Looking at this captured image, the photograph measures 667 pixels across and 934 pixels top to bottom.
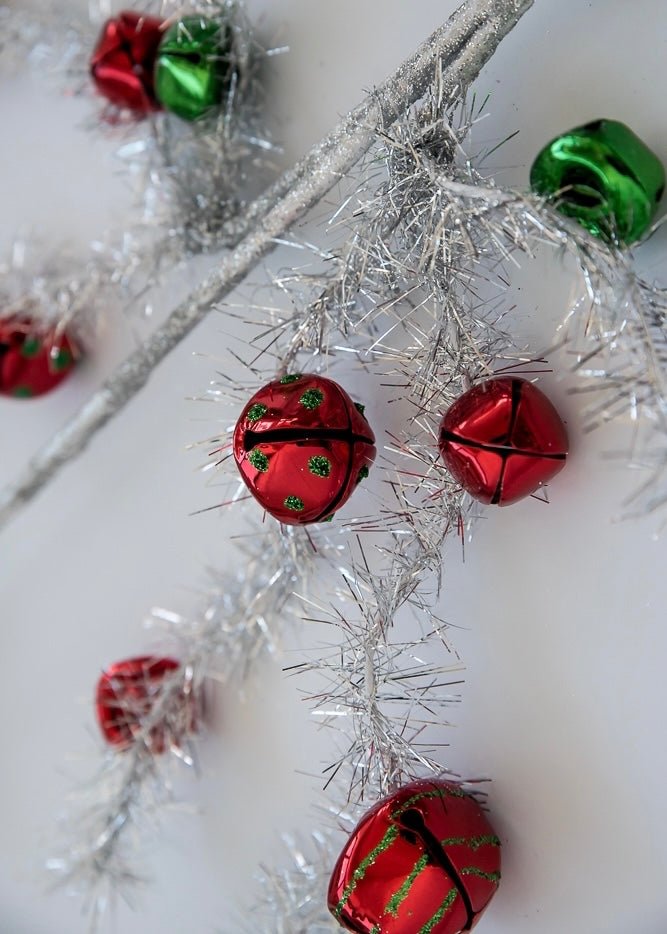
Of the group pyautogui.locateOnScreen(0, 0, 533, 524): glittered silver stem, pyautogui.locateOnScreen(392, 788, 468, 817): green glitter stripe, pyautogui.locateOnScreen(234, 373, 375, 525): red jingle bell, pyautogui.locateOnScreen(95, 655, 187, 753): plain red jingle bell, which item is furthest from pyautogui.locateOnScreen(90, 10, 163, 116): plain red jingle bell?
pyautogui.locateOnScreen(392, 788, 468, 817): green glitter stripe

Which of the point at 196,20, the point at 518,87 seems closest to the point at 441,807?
the point at 518,87

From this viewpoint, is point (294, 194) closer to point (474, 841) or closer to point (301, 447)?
point (301, 447)

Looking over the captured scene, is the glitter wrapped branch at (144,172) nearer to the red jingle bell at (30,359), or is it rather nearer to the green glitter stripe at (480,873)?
the red jingle bell at (30,359)

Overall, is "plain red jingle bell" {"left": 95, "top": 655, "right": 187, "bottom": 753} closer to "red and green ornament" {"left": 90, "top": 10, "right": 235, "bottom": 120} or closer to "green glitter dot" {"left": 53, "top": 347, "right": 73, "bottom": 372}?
"green glitter dot" {"left": 53, "top": 347, "right": 73, "bottom": 372}

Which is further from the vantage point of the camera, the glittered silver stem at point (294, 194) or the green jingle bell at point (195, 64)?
the green jingle bell at point (195, 64)

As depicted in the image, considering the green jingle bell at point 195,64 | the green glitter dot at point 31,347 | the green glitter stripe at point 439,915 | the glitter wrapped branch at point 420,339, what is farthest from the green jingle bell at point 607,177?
the green glitter dot at point 31,347

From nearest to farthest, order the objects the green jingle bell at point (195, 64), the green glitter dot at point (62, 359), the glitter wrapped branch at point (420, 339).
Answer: the glitter wrapped branch at point (420, 339)
the green jingle bell at point (195, 64)
the green glitter dot at point (62, 359)

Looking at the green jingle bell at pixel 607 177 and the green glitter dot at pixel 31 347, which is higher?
the green jingle bell at pixel 607 177

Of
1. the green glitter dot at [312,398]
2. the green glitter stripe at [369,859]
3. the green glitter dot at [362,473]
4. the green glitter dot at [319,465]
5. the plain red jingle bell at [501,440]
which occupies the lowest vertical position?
the green glitter stripe at [369,859]
